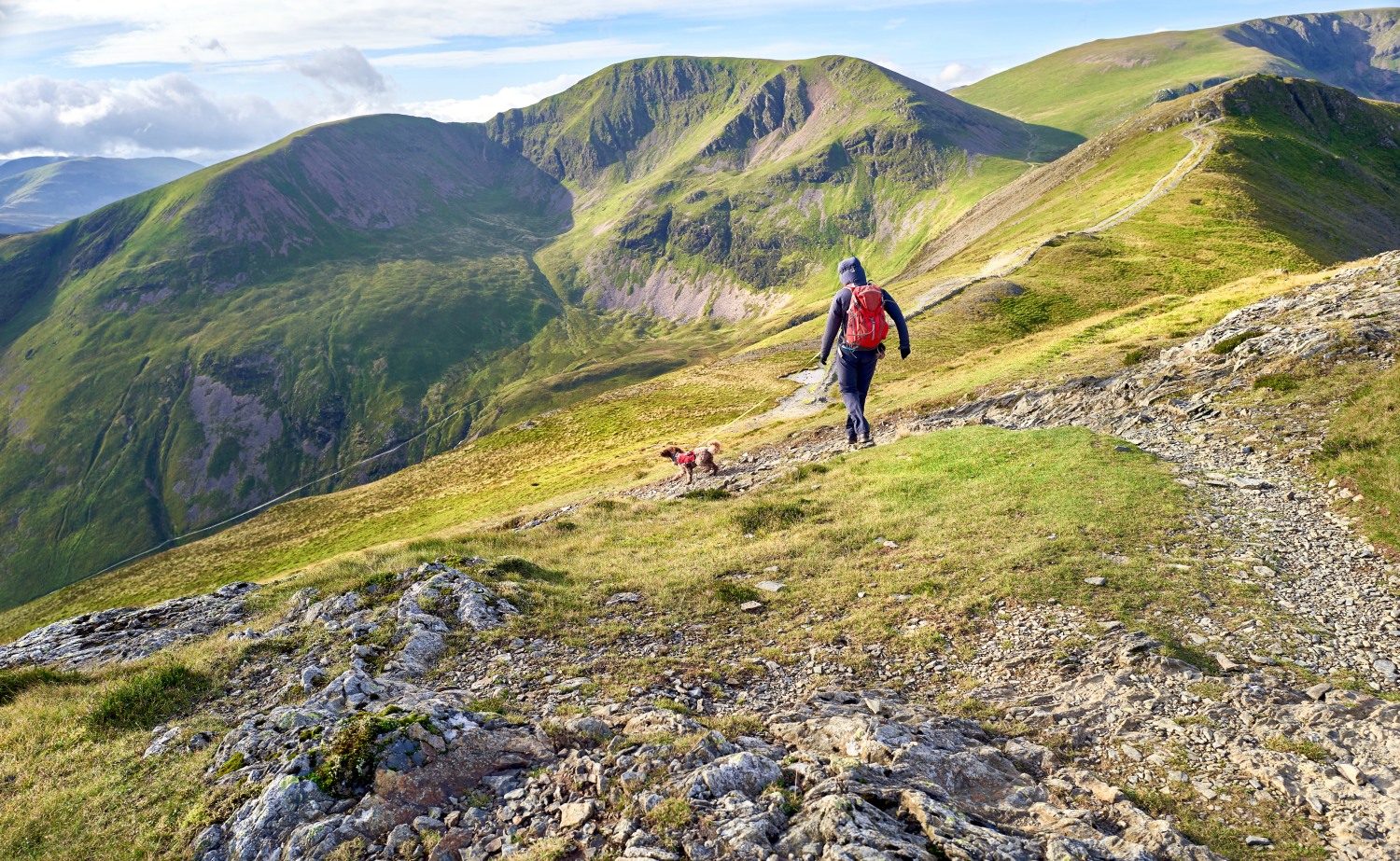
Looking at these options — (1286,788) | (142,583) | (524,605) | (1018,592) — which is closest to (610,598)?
(524,605)

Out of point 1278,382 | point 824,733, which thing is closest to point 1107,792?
point 824,733

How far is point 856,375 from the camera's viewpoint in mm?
22234

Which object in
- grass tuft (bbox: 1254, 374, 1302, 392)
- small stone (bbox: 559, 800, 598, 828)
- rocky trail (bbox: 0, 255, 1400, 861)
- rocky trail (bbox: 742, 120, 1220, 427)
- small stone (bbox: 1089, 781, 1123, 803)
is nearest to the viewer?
rocky trail (bbox: 0, 255, 1400, 861)

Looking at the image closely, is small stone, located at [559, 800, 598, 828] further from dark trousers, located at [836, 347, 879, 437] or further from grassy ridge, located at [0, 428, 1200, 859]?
dark trousers, located at [836, 347, 879, 437]

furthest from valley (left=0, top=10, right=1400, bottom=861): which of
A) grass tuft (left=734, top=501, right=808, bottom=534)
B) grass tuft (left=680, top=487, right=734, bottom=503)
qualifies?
grass tuft (left=680, top=487, right=734, bottom=503)

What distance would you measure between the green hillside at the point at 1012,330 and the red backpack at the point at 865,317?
1683 centimetres

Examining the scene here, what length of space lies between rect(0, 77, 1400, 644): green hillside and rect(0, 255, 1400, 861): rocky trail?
76.4ft

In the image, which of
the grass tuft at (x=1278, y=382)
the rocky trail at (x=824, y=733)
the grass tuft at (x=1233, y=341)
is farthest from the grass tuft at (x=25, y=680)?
the grass tuft at (x=1233, y=341)

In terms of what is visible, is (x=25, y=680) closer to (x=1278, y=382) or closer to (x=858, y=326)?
(x=858, y=326)

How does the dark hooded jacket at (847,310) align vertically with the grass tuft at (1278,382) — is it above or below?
above

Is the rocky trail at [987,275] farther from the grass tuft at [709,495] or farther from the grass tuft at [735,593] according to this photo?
the grass tuft at [735,593]

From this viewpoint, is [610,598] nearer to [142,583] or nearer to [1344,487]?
[1344,487]

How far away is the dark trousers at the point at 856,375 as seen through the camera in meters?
21.6

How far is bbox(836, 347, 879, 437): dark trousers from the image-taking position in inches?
851
